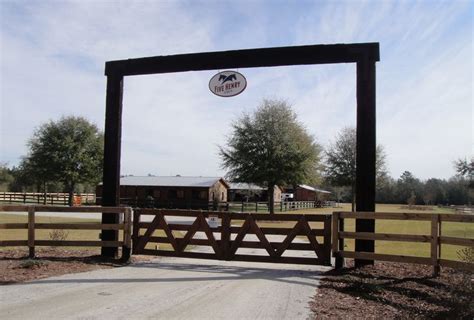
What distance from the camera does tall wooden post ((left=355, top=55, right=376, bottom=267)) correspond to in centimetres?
1127

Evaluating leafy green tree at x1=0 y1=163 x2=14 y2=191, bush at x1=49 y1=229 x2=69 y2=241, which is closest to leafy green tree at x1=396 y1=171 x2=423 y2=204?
leafy green tree at x1=0 y1=163 x2=14 y2=191

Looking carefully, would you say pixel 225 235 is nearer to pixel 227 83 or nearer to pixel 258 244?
pixel 258 244

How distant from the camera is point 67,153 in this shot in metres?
53.3

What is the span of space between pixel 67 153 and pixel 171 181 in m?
13.6

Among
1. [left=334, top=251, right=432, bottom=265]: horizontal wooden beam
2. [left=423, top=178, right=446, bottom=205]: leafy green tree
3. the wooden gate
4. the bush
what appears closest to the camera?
[left=334, top=251, right=432, bottom=265]: horizontal wooden beam

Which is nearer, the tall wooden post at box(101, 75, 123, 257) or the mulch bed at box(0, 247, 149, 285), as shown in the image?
the mulch bed at box(0, 247, 149, 285)

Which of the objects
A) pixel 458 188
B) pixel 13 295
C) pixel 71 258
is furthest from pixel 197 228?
pixel 458 188

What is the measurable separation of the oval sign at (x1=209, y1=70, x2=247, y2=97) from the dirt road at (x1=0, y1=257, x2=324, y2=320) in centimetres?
442

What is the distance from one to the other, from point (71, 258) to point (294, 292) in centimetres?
623

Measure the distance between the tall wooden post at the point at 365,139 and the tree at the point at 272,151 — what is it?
86.3ft

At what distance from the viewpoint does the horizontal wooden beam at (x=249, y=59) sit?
11.5m

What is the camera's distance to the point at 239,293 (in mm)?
8430

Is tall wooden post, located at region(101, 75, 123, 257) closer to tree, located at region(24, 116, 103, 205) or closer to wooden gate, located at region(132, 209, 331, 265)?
wooden gate, located at region(132, 209, 331, 265)

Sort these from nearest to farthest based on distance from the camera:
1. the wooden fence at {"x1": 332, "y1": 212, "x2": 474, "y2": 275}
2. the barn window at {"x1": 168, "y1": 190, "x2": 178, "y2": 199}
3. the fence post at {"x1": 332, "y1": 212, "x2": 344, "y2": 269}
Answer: the wooden fence at {"x1": 332, "y1": 212, "x2": 474, "y2": 275} → the fence post at {"x1": 332, "y1": 212, "x2": 344, "y2": 269} → the barn window at {"x1": 168, "y1": 190, "x2": 178, "y2": 199}
